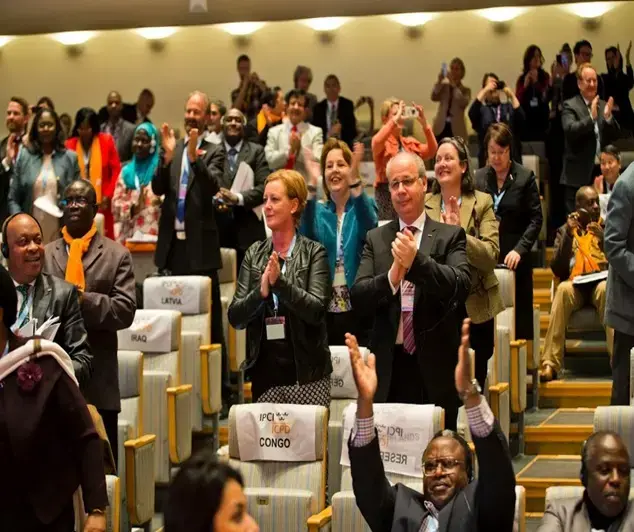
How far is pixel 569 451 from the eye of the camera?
716 centimetres

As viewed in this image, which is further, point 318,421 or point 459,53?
point 459,53

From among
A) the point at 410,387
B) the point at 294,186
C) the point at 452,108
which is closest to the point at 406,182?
the point at 294,186

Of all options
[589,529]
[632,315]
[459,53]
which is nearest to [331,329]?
[632,315]

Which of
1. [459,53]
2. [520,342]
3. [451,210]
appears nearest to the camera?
[451,210]

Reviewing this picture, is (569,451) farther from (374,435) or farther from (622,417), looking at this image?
(374,435)

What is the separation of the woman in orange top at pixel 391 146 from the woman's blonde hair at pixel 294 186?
5.04 ft

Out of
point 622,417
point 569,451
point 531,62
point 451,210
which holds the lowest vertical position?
point 569,451

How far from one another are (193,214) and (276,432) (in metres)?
2.85

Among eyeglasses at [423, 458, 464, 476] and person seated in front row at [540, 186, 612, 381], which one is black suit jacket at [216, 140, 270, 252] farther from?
eyeglasses at [423, 458, 464, 476]

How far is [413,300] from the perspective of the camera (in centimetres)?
511

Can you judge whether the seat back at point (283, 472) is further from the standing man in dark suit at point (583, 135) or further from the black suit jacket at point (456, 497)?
the standing man in dark suit at point (583, 135)

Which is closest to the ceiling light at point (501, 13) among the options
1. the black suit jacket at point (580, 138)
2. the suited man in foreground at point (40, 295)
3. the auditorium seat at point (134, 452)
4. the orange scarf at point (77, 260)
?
the black suit jacket at point (580, 138)

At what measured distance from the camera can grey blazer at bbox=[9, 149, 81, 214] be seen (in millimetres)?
8414

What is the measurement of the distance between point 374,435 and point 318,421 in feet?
3.59
